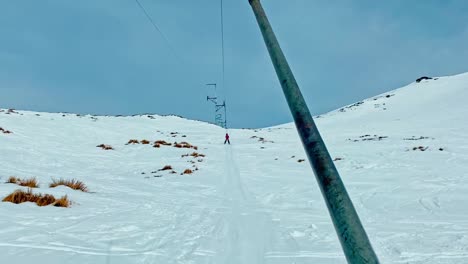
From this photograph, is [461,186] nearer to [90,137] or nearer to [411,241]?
[411,241]

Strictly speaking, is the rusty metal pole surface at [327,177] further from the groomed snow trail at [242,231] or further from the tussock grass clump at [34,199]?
the tussock grass clump at [34,199]

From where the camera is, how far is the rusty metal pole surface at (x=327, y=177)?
1568 millimetres

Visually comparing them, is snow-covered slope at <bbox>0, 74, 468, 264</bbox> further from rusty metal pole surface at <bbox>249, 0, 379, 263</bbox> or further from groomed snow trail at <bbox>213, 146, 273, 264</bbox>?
rusty metal pole surface at <bbox>249, 0, 379, 263</bbox>

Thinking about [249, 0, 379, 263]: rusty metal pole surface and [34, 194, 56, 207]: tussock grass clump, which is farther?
[34, 194, 56, 207]: tussock grass clump

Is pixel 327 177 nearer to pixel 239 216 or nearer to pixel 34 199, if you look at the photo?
pixel 239 216

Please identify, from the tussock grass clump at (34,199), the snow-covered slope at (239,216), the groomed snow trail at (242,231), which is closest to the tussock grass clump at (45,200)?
the tussock grass clump at (34,199)

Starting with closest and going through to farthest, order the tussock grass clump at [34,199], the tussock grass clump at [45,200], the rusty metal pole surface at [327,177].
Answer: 1. the rusty metal pole surface at [327,177]
2. the tussock grass clump at [34,199]
3. the tussock grass clump at [45,200]

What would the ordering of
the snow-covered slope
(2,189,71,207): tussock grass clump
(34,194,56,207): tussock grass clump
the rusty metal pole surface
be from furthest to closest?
(34,194,56,207): tussock grass clump
(2,189,71,207): tussock grass clump
the snow-covered slope
the rusty metal pole surface

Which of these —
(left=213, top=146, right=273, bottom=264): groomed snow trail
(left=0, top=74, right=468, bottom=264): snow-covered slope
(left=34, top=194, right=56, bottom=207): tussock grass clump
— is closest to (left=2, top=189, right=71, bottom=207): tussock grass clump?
(left=34, top=194, right=56, bottom=207): tussock grass clump

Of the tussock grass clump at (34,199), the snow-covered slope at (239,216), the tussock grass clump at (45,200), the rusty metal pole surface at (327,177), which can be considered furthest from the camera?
the tussock grass clump at (45,200)

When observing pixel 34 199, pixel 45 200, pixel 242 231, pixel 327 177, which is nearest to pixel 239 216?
pixel 242 231

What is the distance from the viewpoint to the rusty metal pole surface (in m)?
1.57

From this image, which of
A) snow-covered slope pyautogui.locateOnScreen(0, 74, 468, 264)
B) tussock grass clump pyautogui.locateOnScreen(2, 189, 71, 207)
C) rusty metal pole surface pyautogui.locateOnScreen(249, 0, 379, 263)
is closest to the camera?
rusty metal pole surface pyautogui.locateOnScreen(249, 0, 379, 263)

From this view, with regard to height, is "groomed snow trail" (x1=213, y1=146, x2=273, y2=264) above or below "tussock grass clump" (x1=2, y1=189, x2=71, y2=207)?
below
